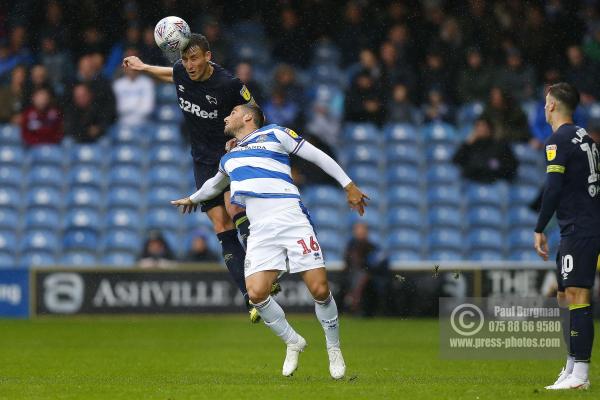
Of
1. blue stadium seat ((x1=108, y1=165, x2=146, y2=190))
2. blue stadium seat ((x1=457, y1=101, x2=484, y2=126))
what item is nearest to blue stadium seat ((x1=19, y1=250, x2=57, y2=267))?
blue stadium seat ((x1=108, y1=165, x2=146, y2=190))

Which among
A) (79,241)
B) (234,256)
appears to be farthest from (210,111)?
(79,241)

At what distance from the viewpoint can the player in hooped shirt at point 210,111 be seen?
1011 centimetres

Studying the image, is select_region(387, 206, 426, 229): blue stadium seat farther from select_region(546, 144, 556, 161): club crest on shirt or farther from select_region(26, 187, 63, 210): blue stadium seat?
select_region(546, 144, 556, 161): club crest on shirt

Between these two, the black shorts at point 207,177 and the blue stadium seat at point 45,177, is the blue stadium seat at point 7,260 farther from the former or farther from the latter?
the black shorts at point 207,177

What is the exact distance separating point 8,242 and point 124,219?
1833mm

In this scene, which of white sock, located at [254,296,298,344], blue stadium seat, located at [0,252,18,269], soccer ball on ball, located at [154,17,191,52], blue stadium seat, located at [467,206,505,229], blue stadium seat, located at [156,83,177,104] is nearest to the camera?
white sock, located at [254,296,298,344]

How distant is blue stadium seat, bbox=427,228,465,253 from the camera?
63.3 ft

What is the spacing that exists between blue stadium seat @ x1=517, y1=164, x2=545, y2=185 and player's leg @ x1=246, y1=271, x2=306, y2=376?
11.4 m

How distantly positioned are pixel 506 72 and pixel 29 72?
7857mm

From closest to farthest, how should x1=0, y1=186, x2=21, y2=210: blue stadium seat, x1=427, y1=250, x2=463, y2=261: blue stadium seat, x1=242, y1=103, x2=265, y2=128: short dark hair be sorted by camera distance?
x1=242, y1=103, x2=265, y2=128: short dark hair, x1=427, y1=250, x2=463, y2=261: blue stadium seat, x1=0, y1=186, x2=21, y2=210: blue stadium seat

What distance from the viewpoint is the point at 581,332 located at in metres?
8.44

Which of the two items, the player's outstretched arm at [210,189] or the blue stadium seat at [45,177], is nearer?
the player's outstretched arm at [210,189]

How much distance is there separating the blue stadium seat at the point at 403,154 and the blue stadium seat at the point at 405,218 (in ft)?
2.95

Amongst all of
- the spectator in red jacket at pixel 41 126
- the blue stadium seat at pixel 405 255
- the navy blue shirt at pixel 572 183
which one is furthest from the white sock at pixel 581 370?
the spectator in red jacket at pixel 41 126
